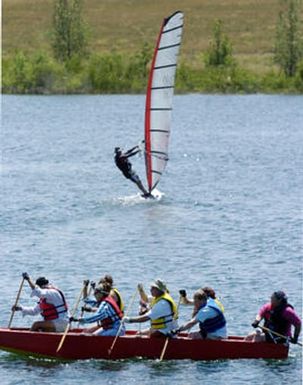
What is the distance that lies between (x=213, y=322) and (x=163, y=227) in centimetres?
1522

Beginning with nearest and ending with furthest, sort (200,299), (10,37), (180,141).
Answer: (200,299)
(180,141)
(10,37)

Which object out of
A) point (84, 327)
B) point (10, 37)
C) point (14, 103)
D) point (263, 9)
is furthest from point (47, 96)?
point (84, 327)

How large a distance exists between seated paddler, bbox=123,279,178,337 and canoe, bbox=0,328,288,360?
0.57 ft

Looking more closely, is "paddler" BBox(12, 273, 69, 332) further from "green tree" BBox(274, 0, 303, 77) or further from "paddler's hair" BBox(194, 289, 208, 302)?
"green tree" BBox(274, 0, 303, 77)

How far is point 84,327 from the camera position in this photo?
86.9 feet

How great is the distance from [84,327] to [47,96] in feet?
254

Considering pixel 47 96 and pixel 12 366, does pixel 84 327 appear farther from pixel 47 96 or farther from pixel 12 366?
pixel 47 96

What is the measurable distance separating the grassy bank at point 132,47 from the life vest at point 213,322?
7942 cm

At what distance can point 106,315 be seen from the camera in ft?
78.5

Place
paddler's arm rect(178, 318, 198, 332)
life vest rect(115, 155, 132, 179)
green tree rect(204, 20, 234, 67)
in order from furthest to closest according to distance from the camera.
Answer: green tree rect(204, 20, 234, 67) < life vest rect(115, 155, 132, 179) < paddler's arm rect(178, 318, 198, 332)

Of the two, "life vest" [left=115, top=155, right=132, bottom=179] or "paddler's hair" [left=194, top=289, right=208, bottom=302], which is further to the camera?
"life vest" [left=115, top=155, right=132, bottom=179]

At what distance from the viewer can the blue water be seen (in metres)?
24.0

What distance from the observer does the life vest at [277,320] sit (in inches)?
939

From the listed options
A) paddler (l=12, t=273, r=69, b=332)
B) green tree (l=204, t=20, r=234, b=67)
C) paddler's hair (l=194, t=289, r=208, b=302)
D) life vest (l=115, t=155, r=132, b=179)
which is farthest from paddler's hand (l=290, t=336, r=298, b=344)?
green tree (l=204, t=20, r=234, b=67)
